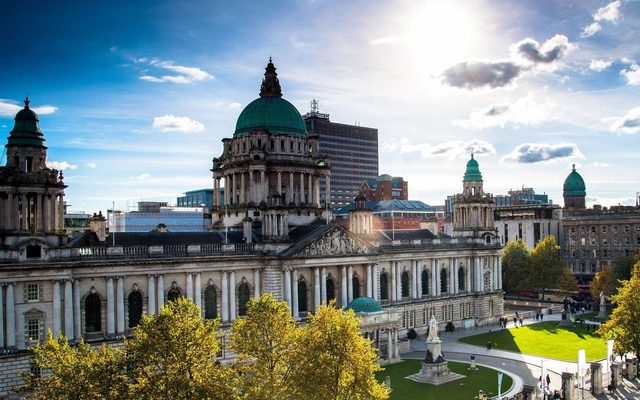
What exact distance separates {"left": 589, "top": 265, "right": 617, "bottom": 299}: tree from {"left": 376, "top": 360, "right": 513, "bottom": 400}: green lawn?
4815 cm

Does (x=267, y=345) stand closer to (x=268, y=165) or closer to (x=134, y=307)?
(x=134, y=307)

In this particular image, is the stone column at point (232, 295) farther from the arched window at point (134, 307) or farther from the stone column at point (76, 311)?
the stone column at point (76, 311)

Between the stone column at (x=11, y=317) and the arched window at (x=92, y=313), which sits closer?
the stone column at (x=11, y=317)

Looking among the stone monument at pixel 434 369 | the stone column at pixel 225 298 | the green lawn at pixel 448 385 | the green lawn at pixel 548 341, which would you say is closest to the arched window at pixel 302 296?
the stone column at pixel 225 298

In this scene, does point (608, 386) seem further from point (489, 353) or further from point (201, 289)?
point (201, 289)

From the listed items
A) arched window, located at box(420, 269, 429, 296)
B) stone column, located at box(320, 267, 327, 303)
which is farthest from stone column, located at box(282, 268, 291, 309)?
arched window, located at box(420, 269, 429, 296)

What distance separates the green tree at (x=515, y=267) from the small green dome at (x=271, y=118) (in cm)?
5215

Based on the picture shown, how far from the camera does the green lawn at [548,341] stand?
248 ft

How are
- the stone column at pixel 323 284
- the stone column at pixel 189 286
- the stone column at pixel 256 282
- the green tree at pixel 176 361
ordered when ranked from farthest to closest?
the stone column at pixel 323 284
the stone column at pixel 256 282
the stone column at pixel 189 286
the green tree at pixel 176 361

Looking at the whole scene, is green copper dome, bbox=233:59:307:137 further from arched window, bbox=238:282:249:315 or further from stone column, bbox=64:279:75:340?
stone column, bbox=64:279:75:340

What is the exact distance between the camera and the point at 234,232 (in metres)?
80.1

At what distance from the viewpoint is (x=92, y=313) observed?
62750 millimetres

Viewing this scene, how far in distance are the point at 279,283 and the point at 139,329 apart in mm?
31828

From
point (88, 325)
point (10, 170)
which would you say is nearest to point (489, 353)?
point (88, 325)
